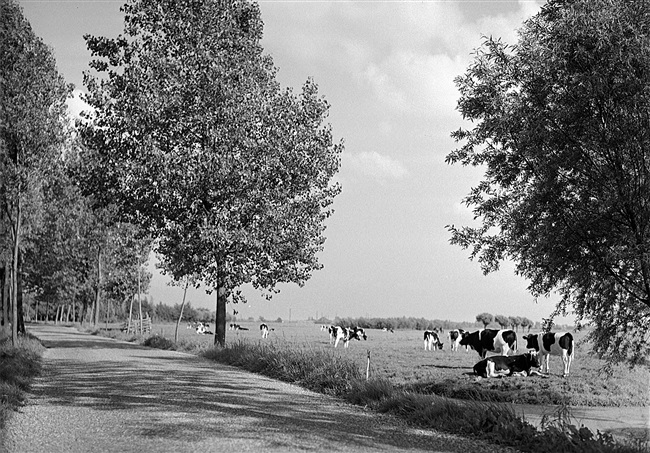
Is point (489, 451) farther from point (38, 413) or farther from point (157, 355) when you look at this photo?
point (157, 355)

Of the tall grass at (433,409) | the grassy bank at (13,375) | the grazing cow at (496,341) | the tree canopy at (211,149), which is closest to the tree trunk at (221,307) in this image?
the tree canopy at (211,149)

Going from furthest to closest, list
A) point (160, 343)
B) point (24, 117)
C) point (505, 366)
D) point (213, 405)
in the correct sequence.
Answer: point (160, 343), point (24, 117), point (505, 366), point (213, 405)

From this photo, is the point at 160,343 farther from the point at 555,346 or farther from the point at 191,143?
the point at 555,346

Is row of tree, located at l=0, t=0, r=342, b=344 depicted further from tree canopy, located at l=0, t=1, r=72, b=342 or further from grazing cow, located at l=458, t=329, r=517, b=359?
grazing cow, located at l=458, t=329, r=517, b=359

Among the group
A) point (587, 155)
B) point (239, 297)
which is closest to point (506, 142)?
point (587, 155)

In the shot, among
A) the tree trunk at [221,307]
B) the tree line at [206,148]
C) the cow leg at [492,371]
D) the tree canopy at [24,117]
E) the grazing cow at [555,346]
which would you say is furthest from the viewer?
the tree trunk at [221,307]

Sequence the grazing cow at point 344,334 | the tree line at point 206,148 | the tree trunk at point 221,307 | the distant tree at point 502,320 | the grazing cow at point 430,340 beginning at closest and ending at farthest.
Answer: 1. the tree line at point 206,148
2. the tree trunk at point 221,307
3. the grazing cow at point 430,340
4. the grazing cow at point 344,334
5. the distant tree at point 502,320

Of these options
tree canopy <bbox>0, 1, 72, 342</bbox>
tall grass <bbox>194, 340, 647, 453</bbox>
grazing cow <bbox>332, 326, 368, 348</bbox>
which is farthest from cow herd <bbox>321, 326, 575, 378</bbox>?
tree canopy <bbox>0, 1, 72, 342</bbox>

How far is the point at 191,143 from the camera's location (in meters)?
30.2

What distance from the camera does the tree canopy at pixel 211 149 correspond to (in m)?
28.9

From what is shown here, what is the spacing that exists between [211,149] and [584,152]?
1771 cm

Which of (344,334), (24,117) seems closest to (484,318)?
(344,334)

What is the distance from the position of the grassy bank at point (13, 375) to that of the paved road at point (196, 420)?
28cm

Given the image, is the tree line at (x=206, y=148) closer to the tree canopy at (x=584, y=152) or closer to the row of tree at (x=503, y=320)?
the tree canopy at (x=584, y=152)
